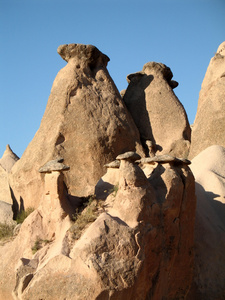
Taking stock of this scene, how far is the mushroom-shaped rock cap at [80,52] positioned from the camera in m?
13.5

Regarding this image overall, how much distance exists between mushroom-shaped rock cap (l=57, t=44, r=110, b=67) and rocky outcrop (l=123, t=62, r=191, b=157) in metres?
2.02

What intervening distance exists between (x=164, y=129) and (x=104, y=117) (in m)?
2.30

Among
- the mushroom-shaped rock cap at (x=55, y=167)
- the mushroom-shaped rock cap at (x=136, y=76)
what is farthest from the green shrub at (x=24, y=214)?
the mushroom-shaped rock cap at (x=136, y=76)

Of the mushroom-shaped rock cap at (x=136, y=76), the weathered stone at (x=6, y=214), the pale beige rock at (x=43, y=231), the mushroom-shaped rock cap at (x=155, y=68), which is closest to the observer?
the pale beige rock at (x=43, y=231)

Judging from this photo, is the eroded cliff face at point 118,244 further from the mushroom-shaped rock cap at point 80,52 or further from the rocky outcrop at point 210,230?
the mushroom-shaped rock cap at point 80,52

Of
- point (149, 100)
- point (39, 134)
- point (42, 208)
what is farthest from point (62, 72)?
point (42, 208)

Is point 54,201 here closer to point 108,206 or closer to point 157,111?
point 108,206

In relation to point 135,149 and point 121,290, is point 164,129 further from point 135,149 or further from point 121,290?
point 121,290

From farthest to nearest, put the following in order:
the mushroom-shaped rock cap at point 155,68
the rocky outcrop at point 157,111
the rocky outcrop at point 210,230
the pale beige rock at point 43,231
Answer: the mushroom-shaped rock cap at point 155,68
the rocky outcrop at point 157,111
the rocky outcrop at point 210,230
the pale beige rock at point 43,231

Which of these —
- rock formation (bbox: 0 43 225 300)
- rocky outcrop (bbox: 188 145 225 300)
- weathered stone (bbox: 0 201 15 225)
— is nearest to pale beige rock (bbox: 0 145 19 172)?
weathered stone (bbox: 0 201 15 225)

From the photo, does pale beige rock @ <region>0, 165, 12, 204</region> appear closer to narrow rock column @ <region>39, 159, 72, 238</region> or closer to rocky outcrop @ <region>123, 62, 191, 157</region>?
rocky outcrop @ <region>123, 62, 191, 157</region>

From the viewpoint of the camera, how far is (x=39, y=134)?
508 inches

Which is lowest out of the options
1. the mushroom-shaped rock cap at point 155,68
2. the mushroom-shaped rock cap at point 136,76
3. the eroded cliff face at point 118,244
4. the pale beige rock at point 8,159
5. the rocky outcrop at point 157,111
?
the eroded cliff face at point 118,244

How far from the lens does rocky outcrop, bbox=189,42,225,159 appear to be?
12.7 metres
